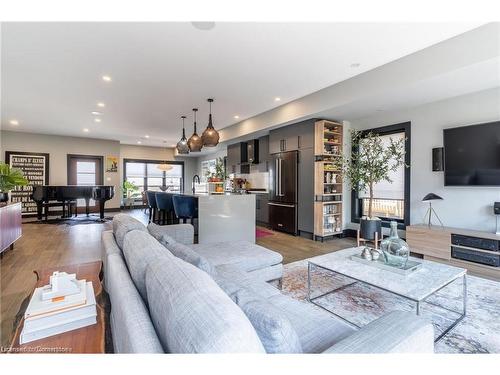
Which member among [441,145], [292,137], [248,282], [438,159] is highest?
[292,137]

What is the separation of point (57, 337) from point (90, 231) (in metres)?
5.62

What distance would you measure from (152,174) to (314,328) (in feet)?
36.5

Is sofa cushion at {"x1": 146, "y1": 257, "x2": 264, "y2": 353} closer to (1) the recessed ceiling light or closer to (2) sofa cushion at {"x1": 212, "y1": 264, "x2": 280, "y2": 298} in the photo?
(2) sofa cushion at {"x1": 212, "y1": 264, "x2": 280, "y2": 298}

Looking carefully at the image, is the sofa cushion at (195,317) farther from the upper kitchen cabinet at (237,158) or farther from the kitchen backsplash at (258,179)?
the upper kitchen cabinet at (237,158)

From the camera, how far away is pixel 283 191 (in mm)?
6066

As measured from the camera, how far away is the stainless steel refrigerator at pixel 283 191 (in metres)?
5.75

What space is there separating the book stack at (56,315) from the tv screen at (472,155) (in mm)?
4798

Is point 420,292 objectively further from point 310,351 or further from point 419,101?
point 419,101

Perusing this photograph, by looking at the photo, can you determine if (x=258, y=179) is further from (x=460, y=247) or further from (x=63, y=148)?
(x=63, y=148)

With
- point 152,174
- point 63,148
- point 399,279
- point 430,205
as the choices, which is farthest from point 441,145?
point 63,148

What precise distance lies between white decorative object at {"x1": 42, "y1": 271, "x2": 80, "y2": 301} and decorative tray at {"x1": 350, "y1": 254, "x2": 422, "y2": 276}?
2.38 meters

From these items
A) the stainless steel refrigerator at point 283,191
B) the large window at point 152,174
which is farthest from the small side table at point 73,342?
the large window at point 152,174
